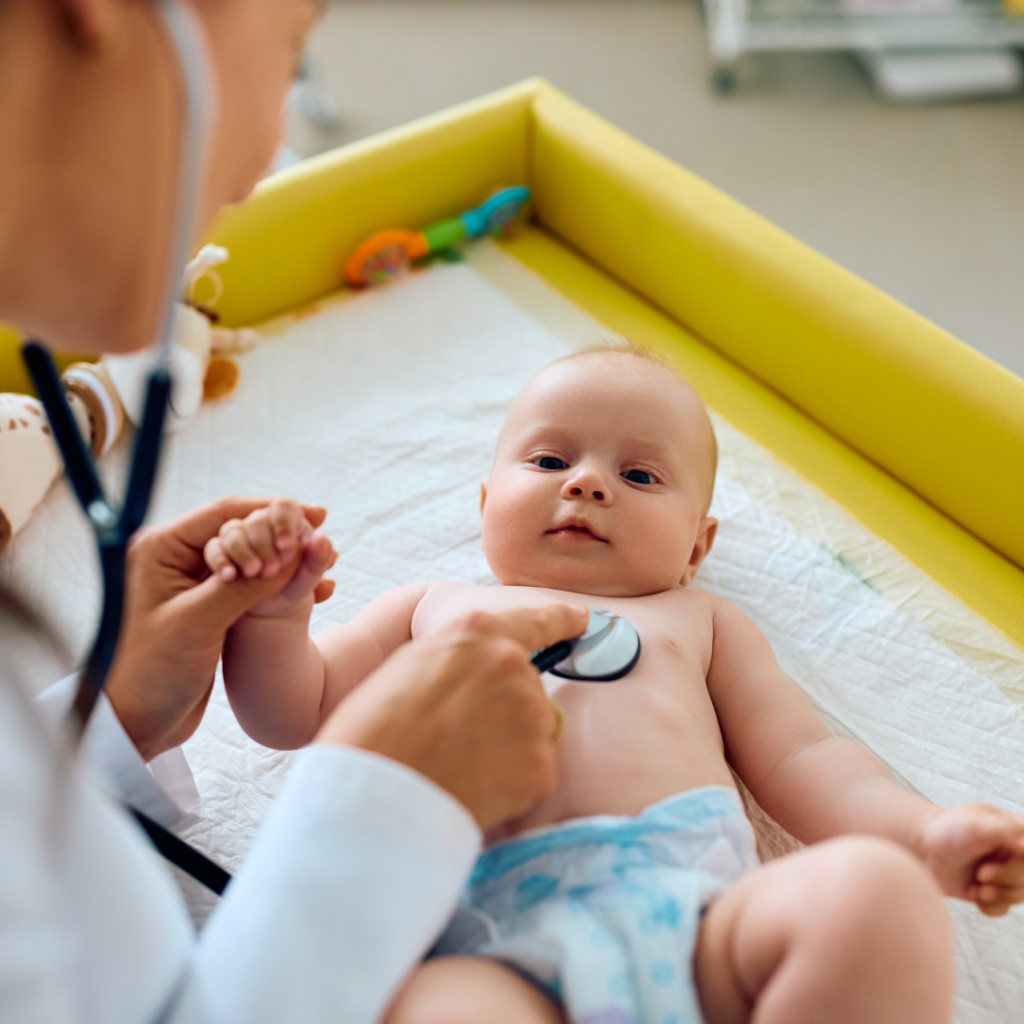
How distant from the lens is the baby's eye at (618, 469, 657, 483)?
1.04 metres

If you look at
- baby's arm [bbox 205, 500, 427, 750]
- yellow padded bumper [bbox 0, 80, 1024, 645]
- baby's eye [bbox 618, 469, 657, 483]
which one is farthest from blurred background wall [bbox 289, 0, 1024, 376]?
baby's arm [bbox 205, 500, 427, 750]

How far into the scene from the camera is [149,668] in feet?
2.56

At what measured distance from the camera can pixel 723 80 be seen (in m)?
2.74

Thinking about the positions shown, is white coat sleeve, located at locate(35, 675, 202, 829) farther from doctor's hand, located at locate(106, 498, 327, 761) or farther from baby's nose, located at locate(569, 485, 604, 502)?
baby's nose, located at locate(569, 485, 604, 502)

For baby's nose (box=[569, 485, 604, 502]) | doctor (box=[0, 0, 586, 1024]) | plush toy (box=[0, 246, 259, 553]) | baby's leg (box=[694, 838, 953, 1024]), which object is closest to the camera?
doctor (box=[0, 0, 586, 1024])

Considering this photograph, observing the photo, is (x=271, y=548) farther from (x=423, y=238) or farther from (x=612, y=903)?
(x=423, y=238)


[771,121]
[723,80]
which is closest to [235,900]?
[771,121]

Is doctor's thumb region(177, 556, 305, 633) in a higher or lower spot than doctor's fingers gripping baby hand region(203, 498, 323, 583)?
lower

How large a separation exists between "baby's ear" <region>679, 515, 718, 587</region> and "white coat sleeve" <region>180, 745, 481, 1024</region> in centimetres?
59

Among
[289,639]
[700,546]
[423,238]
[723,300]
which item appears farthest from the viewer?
[423,238]

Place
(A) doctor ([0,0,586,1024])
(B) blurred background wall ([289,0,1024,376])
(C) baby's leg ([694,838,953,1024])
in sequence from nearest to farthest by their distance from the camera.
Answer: (A) doctor ([0,0,586,1024])
(C) baby's leg ([694,838,953,1024])
(B) blurred background wall ([289,0,1024,376])

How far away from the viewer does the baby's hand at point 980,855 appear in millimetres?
711

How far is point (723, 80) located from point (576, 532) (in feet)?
7.20

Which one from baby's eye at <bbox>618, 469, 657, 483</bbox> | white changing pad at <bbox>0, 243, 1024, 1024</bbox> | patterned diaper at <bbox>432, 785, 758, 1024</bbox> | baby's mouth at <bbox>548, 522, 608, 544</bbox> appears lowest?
white changing pad at <bbox>0, 243, 1024, 1024</bbox>
